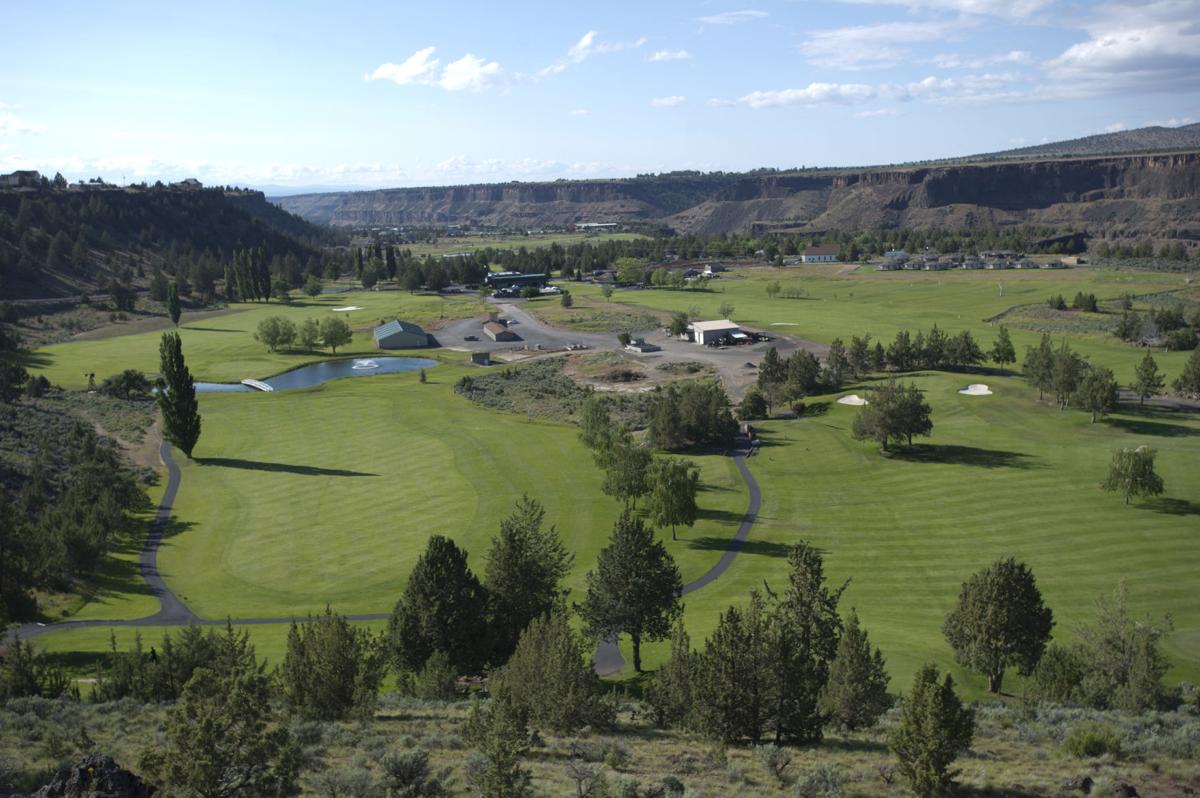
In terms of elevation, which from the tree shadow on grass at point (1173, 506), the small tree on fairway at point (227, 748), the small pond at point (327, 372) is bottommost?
the tree shadow on grass at point (1173, 506)

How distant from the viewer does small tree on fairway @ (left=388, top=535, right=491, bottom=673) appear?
3384 centimetres

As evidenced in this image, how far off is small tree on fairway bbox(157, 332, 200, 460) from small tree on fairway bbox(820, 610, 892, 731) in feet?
207

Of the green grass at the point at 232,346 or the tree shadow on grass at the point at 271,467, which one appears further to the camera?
the green grass at the point at 232,346

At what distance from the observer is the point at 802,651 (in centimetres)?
2722

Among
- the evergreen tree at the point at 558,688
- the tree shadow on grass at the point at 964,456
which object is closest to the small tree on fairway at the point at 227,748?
the evergreen tree at the point at 558,688

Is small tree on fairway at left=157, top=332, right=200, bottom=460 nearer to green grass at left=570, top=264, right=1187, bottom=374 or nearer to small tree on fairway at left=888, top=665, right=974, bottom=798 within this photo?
small tree on fairway at left=888, top=665, right=974, bottom=798

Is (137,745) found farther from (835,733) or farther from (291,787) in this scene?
(835,733)

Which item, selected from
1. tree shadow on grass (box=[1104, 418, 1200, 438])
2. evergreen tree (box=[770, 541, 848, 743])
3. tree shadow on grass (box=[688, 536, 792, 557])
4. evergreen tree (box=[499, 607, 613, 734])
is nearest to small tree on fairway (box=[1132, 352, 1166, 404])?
tree shadow on grass (box=[1104, 418, 1200, 438])

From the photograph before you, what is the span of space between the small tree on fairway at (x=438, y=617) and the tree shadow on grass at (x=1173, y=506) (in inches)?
1739

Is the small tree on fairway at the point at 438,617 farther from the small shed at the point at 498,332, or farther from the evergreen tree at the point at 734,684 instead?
the small shed at the point at 498,332

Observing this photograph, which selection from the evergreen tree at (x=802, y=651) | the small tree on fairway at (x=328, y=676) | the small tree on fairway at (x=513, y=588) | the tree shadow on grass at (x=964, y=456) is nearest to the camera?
the evergreen tree at (x=802, y=651)

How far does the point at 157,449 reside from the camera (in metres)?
78.4

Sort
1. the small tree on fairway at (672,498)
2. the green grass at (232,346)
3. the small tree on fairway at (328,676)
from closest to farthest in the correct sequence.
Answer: the small tree on fairway at (328,676), the small tree on fairway at (672,498), the green grass at (232,346)

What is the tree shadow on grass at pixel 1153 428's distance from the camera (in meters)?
70.0
